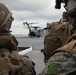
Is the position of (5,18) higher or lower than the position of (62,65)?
lower

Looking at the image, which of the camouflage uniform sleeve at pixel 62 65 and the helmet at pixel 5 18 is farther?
the helmet at pixel 5 18

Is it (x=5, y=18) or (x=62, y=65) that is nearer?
(x=62, y=65)

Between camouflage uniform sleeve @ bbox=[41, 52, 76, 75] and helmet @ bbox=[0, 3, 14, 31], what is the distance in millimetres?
1487

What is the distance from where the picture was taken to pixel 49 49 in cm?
523

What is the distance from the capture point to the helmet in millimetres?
3520

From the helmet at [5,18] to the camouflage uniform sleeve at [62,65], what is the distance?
1487mm

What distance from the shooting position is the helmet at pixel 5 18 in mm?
3520

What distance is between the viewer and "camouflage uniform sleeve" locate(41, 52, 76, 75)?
6.77 feet

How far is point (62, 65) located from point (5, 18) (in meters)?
1.61

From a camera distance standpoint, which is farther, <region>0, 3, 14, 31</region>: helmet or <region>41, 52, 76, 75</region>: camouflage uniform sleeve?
<region>0, 3, 14, 31</region>: helmet

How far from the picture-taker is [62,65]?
2.09m

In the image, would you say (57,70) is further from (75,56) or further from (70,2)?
(70,2)

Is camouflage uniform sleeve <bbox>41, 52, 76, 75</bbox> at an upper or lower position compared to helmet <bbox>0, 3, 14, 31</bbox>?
upper

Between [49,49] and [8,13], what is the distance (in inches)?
68.9
